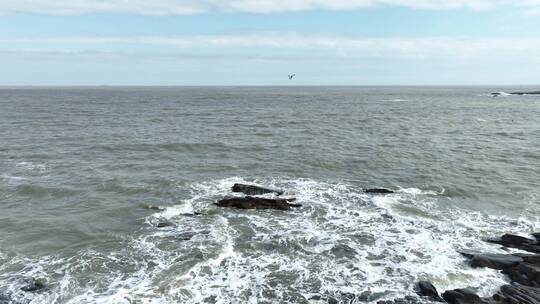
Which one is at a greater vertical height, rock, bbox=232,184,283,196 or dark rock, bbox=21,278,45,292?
rock, bbox=232,184,283,196

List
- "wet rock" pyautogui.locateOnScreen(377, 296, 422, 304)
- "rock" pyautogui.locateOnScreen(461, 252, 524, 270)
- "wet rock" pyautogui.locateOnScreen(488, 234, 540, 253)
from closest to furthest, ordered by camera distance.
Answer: "wet rock" pyautogui.locateOnScreen(377, 296, 422, 304) → "rock" pyautogui.locateOnScreen(461, 252, 524, 270) → "wet rock" pyautogui.locateOnScreen(488, 234, 540, 253)

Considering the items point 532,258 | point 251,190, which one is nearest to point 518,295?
point 532,258

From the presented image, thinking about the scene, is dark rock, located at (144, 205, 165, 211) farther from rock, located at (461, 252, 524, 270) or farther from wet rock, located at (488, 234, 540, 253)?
wet rock, located at (488, 234, 540, 253)

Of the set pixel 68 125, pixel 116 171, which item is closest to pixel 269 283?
pixel 116 171

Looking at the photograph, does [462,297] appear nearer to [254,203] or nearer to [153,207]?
[254,203]

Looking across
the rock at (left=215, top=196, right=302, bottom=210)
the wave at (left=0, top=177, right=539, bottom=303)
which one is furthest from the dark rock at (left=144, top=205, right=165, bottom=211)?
the rock at (left=215, top=196, right=302, bottom=210)

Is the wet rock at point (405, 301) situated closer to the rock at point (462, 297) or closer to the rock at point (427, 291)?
the rock at point (427, 291)
